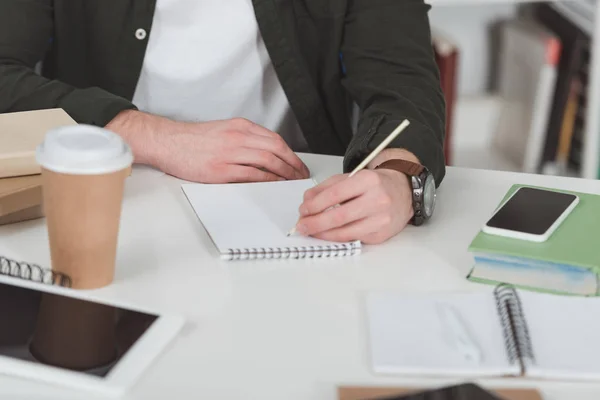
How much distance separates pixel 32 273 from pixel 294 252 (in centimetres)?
28

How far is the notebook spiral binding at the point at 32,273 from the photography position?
928mm

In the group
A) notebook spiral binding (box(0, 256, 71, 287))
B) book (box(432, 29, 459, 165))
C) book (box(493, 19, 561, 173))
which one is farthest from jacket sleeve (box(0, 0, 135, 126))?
book (box(493, 19, 561, 173))

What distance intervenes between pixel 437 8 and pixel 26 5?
159 centimetres

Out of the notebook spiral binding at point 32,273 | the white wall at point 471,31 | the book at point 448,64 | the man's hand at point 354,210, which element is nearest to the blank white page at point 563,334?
the man's hand at point 354,210

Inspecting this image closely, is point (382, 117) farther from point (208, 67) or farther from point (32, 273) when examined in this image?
point (32, 273)

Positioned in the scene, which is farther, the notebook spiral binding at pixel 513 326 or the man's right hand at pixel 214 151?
the man's right hand at pixel 214 151

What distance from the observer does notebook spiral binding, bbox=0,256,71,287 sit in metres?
0.93

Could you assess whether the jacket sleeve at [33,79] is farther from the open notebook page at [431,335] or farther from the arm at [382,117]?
the open notebook page at [431,335]

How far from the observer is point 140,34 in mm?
1501

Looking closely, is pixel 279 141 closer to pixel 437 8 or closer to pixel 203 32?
pixel 203 32

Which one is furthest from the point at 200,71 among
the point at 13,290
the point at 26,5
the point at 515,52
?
the point at 515,52

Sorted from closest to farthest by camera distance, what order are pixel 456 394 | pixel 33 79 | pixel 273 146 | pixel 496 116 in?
pixel 456 394 < pixel 273 146 < pixel 33 79 < pixel 496 116

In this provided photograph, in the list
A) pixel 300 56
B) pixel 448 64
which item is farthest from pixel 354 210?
pixel 448 64

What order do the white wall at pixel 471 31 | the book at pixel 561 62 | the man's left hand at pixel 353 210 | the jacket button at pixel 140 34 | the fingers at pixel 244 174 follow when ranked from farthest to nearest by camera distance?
the white wall at pixel 471 31 < the book at pixel 561 62 < the jacket button at pixel 140 34 < the fingers at pixel 244 174 < the man's left hand at pixel 353 210
